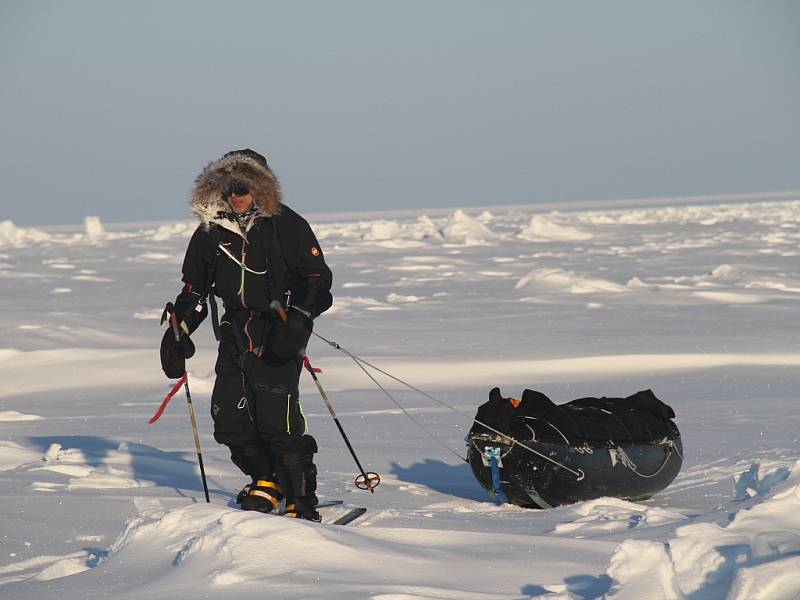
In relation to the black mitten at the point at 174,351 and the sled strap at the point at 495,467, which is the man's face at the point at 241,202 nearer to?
the black mitten at the point at 174,351

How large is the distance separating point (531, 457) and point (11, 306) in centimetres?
1333

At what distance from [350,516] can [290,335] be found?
718mm

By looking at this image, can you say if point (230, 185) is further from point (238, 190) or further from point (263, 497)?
point (263, 497)

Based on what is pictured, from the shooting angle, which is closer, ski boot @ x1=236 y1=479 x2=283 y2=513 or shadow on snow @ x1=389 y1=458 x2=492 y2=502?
ski boot @ x1=236 y1=479 x2=283 y2=513

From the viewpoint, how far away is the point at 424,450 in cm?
636

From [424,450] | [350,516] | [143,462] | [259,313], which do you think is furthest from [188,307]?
[424,450]

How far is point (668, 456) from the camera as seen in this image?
15.6ft

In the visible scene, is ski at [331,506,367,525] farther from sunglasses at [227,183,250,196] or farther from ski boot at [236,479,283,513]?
sunglasses at [227,183,250,196]

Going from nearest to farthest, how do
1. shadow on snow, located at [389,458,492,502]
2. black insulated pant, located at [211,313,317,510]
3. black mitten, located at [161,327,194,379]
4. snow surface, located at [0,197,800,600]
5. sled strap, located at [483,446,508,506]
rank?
snow surface, located at [0,197,800,600] < black insulated pant, located at [211,313,317,510] < black mitten, located at [161,327,194,379] < sled strap, located at [483,446,508,506] < shadow on snow, located at [389,458,492,502]

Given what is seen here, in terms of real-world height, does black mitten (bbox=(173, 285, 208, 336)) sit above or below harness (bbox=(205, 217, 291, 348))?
below

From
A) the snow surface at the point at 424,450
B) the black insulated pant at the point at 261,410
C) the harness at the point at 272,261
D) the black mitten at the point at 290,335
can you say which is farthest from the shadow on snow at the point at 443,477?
the harness at the point at 272,261

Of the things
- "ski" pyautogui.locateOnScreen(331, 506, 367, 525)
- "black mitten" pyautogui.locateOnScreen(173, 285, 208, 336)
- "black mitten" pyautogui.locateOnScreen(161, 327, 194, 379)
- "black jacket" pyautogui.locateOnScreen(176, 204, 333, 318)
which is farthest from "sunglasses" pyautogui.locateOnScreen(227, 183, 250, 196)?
"ski" pyautogui.locateOnScreen(331, 506, 367, 525)

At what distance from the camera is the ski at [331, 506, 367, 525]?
4.13 m

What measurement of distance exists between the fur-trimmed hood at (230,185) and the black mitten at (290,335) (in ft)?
1.42
